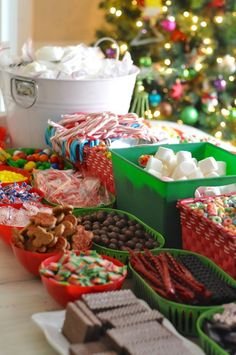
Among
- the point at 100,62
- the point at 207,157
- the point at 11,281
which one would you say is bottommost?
the point at 11,281

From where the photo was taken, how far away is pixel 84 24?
459 centimetres

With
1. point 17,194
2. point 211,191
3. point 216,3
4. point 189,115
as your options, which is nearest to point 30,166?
point 17,194

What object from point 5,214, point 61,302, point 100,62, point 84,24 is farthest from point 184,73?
point 61,302

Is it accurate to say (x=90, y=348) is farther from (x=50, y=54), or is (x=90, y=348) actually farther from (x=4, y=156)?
(x=50, y=54)

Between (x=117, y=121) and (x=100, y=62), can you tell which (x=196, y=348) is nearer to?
(x=117, y=121)

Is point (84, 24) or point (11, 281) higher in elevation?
point (84, 24)

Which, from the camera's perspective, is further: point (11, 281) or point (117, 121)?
point (117, 121)

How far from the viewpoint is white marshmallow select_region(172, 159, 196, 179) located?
1.51 metres

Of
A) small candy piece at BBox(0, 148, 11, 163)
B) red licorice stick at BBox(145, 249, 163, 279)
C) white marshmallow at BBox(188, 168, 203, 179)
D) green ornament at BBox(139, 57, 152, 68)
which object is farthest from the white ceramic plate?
green ornament at BBox(139, 57, 152, 68)

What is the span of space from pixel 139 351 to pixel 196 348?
13cm

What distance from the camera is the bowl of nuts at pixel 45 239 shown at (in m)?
1.30

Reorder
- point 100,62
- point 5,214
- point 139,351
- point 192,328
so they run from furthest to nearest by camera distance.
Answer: point 100,62
point 5,214
point 192,328
point 139,351

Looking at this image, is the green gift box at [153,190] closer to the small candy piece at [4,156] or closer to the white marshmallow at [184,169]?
the white marshmallow at [184,169]

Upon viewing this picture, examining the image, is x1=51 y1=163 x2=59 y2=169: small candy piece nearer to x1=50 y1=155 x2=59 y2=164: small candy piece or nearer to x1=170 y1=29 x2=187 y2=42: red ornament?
x1=50 y1=155 x2=59 y2=164: small candy piece
